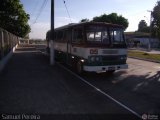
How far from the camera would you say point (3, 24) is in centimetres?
4266

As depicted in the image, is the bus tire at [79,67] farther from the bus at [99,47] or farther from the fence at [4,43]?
the fence at [4,43]

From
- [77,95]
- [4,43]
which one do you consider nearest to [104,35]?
[77,95]

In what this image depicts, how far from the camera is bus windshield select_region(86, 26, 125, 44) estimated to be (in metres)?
12.2

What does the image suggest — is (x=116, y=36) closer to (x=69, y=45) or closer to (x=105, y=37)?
(x=105, y=37)

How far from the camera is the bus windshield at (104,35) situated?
12.2 metres

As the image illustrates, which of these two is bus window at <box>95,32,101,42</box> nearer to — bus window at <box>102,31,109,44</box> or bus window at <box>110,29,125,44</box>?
bus window at <box>102,31,109,44</box>

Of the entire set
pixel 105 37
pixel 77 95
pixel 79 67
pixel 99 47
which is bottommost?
pixel 77 95

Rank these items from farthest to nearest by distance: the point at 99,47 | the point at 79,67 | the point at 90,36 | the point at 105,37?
the point at 79,67 → the point at 105,37 → the point at 90,36 → the point at 99,47

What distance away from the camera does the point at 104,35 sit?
40.9 ft

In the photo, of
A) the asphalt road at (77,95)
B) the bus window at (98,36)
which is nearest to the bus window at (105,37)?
the bus window at (98,36)

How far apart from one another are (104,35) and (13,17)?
36.1 metres

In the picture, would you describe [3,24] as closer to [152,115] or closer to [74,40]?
[74,40]

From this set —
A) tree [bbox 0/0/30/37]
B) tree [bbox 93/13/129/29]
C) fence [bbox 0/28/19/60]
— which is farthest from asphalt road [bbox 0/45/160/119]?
tree [bbox 93/13/129/29]

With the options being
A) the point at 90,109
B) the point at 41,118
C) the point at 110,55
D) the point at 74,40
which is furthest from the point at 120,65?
the point at 41,118
